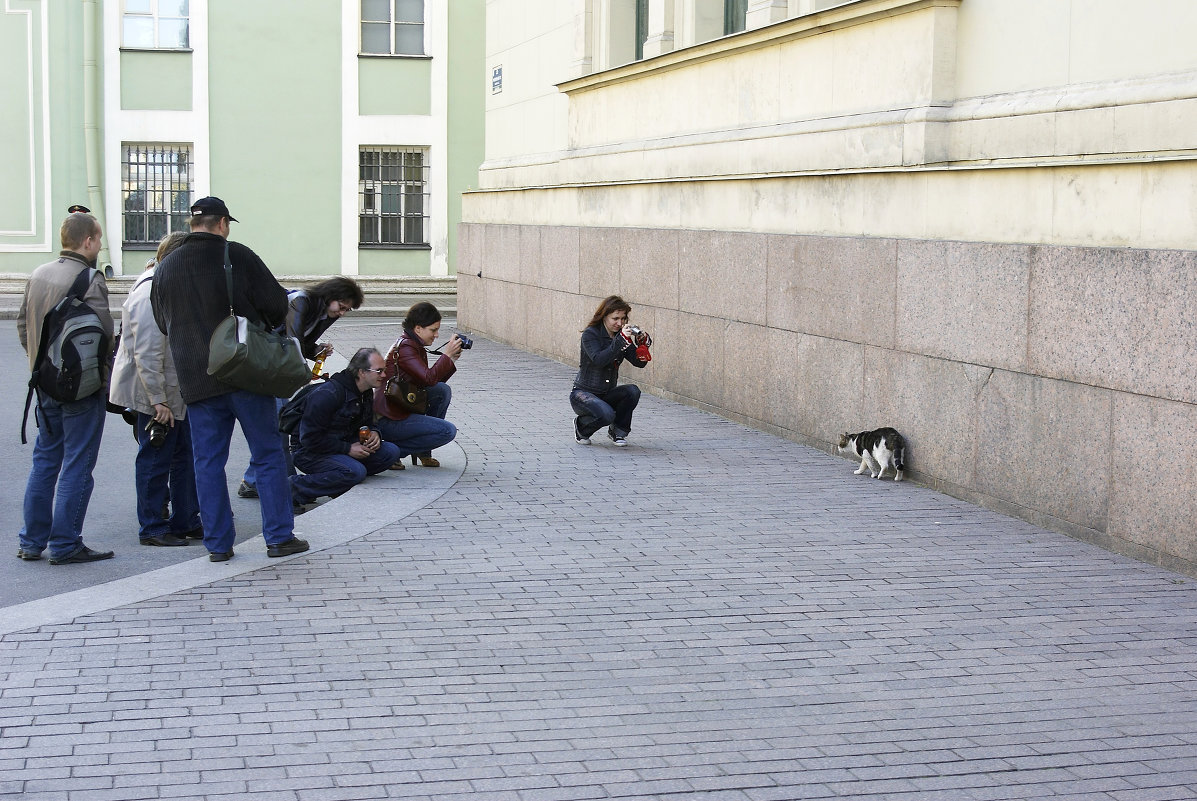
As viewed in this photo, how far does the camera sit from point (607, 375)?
10711 millimetres

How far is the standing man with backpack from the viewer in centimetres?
686

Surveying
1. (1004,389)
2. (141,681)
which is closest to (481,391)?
(1004,389)

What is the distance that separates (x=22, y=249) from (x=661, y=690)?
987 inches

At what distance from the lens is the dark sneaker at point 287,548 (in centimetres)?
706

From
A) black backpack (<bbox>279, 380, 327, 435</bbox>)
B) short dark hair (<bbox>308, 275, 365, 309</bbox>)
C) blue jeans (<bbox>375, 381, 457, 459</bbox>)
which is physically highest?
short dark hair (<bbox>308, 275, 365, 309</bbox>)

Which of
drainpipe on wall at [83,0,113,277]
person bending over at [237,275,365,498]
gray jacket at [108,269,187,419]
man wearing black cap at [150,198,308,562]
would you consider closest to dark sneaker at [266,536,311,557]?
man wearing black cap at [150,198,308,562]

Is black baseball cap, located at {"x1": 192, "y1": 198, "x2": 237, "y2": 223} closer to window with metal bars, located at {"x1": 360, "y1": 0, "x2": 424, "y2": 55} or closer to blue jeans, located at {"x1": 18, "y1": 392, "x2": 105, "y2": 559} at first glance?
blue jeans, located at {"x1": 18, "y1": 392, "x2": 105, "y2": 559}

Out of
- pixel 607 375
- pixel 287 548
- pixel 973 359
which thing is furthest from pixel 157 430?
pixel 973 359

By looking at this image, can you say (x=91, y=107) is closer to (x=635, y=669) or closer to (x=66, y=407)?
(x=66, y=407)

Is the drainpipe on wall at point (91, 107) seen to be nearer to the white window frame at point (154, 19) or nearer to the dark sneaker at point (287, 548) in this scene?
the white window frame at point (154, 19)

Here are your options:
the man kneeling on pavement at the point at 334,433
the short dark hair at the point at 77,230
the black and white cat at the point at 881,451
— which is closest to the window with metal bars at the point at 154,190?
the man kneeling on pavement at the point at 334,433

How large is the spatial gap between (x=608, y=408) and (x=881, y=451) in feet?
7.36

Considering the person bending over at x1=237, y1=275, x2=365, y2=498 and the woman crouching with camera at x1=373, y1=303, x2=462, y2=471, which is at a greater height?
the person bending over at x1=237, y1=275, x2=365, y2=498

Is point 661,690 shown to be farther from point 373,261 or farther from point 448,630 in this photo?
point 373,261
